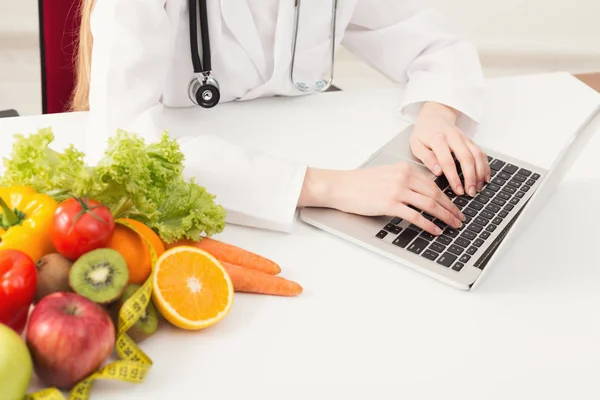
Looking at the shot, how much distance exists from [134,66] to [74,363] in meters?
0.55

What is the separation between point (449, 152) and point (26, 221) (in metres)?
0.64

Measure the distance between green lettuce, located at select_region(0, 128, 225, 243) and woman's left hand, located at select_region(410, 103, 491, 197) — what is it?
1.28 feet

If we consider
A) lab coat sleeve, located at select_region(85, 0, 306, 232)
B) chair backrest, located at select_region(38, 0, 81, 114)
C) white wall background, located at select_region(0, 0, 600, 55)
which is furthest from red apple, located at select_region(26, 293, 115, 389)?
white wall background, located at select_region(0, 0, 600, 55)

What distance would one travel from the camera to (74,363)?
27.6 inches

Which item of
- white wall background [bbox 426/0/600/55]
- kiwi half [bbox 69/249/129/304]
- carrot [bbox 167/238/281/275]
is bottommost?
white wall background [bbox 426/0/600/55]

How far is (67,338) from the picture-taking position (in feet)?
2.28

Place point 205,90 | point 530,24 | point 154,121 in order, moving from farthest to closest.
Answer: point 530,24 < point 205,90 < point 154,121

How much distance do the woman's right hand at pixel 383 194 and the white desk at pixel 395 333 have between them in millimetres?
55

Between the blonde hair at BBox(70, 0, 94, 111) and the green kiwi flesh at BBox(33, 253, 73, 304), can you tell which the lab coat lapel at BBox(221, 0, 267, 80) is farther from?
the green kiwi flesh at BBox(33, 253, 73, 304)

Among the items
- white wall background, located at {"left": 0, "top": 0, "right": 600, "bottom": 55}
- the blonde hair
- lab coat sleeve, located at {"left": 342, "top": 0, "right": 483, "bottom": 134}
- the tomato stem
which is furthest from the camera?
white wall background, located at {"left": 0, "top": 0, "right": 600, "bottom": 55}

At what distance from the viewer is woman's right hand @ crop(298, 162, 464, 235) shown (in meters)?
1.02

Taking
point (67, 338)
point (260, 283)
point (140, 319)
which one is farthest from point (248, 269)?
point (67, 338)

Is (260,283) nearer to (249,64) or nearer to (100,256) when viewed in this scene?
(100,256)

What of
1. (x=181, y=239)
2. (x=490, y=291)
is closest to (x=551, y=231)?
(x=490, y=291)
